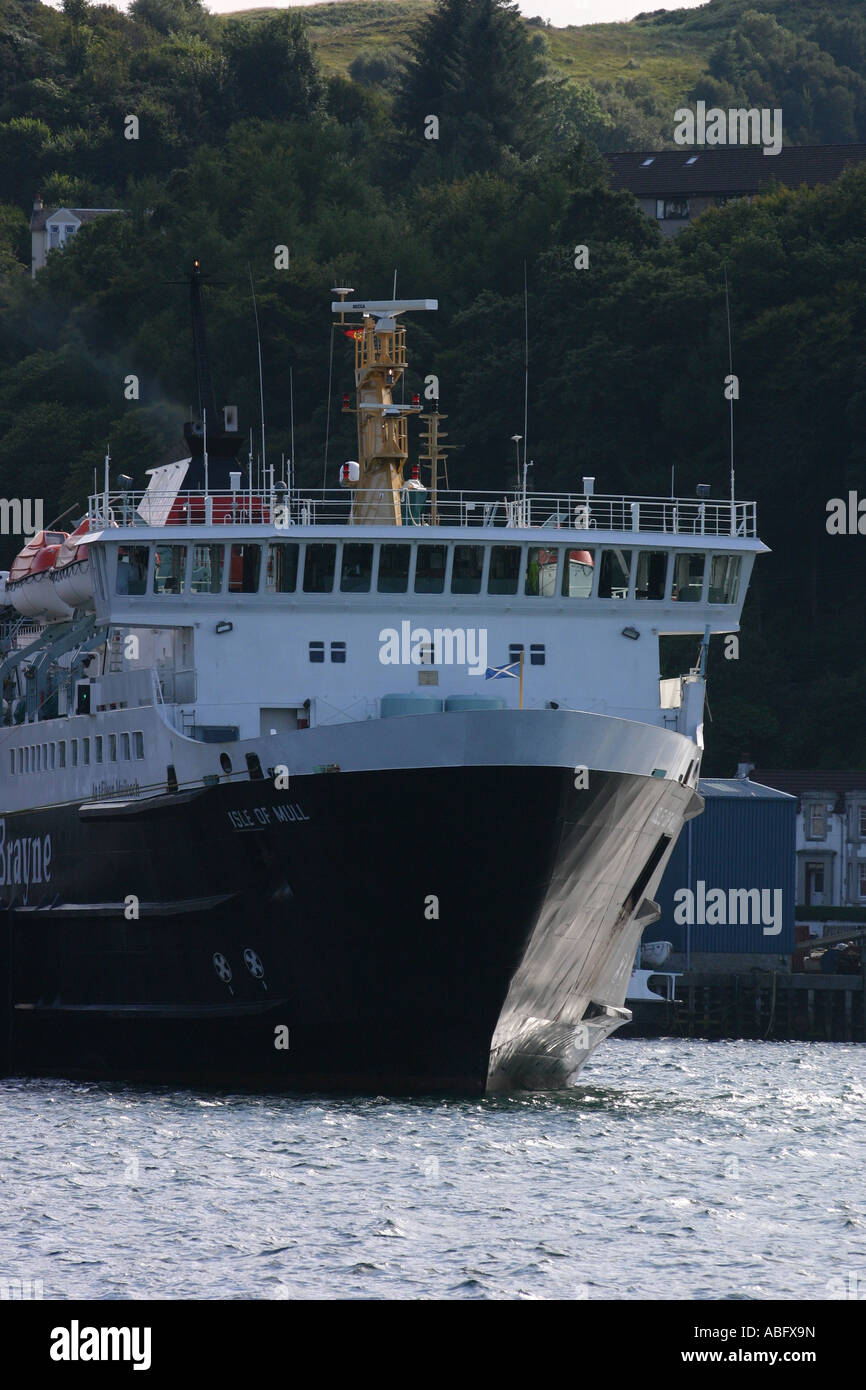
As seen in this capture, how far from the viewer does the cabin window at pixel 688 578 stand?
124 feet

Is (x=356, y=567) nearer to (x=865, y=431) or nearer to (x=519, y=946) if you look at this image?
(x=519, y=946)

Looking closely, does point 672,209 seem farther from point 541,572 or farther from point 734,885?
point 541,572

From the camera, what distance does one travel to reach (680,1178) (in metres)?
29.2

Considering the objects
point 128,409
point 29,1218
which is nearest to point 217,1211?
point 29,1218

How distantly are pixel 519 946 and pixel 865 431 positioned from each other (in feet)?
153

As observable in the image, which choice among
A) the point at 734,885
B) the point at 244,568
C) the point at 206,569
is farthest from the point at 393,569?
Answer: the point at 734,885

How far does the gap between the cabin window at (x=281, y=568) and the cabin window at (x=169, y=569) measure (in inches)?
57.1

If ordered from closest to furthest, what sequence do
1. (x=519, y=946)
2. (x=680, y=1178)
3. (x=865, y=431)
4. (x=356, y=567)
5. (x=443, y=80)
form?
(x=680, y=1178) → (x=519, y=946) → (x=356, y=567) → (x=865, y=431) → (x=443, y=80)

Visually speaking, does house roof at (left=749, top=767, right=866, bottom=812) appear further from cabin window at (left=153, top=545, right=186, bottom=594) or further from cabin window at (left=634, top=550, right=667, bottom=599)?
cabin window at (left=153, top=545, right=186, bottom=594)

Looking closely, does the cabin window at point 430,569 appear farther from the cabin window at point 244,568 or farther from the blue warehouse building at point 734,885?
the blue warehouse building at point 734,885

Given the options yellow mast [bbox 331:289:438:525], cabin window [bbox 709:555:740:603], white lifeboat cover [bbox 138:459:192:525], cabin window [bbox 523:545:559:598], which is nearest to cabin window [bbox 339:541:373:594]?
yellow mast [bbox 331:289:438:525]

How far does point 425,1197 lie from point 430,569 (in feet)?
39.4

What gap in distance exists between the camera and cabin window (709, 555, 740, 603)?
3822cm

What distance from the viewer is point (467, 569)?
119 ft
